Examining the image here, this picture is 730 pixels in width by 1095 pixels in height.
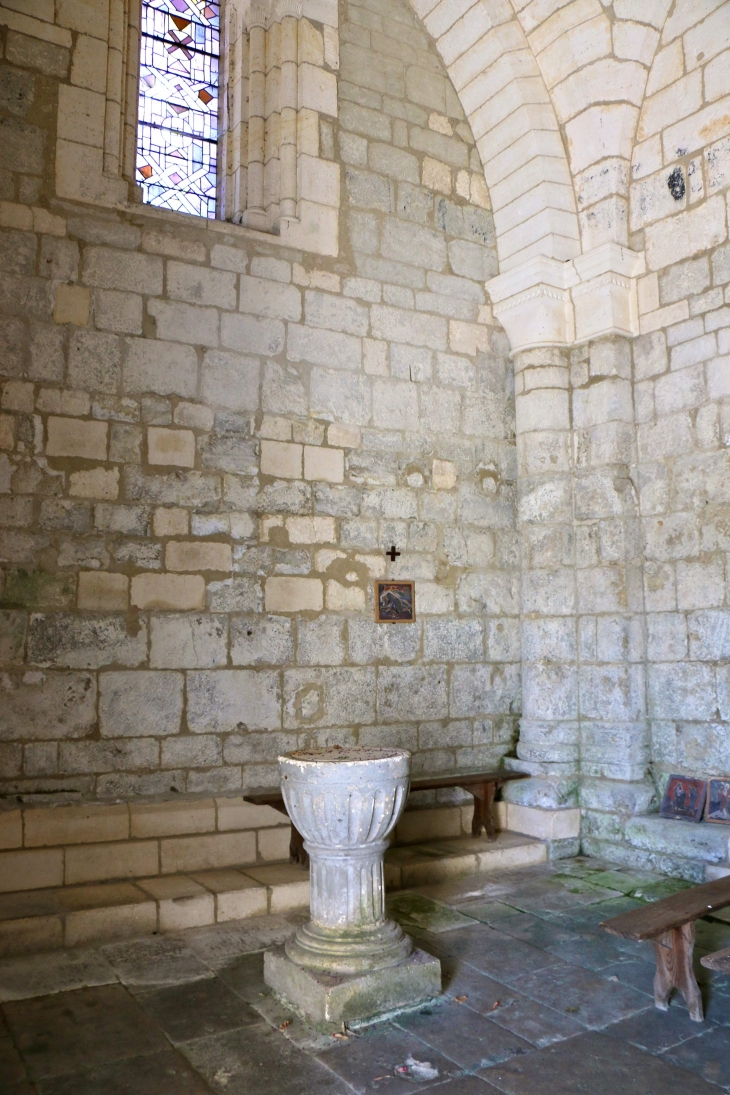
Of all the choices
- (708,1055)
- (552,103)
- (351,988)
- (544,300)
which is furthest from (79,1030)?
(552,103)

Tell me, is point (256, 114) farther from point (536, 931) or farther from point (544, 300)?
point (536, 931)

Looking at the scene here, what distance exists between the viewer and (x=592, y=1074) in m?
2.46

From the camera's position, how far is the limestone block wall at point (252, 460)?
165 inches

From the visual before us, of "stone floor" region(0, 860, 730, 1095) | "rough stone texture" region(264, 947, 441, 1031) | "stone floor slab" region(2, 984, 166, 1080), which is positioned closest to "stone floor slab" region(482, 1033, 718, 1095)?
"stone floor" region(0, 860, 730, 1095)

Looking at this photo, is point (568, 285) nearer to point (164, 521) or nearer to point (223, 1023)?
point (164, 521)

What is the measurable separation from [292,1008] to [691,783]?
2.81 m

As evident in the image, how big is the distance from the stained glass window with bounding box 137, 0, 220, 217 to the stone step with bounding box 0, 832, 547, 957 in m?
3.82

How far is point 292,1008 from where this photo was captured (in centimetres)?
289

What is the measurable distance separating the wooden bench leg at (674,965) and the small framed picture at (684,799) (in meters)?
1.79

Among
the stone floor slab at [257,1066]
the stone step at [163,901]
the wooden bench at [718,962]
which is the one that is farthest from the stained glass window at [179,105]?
the wooden bench at [718,962]

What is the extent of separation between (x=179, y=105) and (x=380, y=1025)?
5168mm

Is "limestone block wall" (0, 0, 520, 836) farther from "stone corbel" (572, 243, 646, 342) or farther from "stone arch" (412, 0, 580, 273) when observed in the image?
"stone corbel" (572, 243, 646, 342)

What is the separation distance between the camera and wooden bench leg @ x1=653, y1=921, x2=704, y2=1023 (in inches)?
113

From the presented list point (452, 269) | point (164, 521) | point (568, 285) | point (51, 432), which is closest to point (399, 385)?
point (452, 269)
